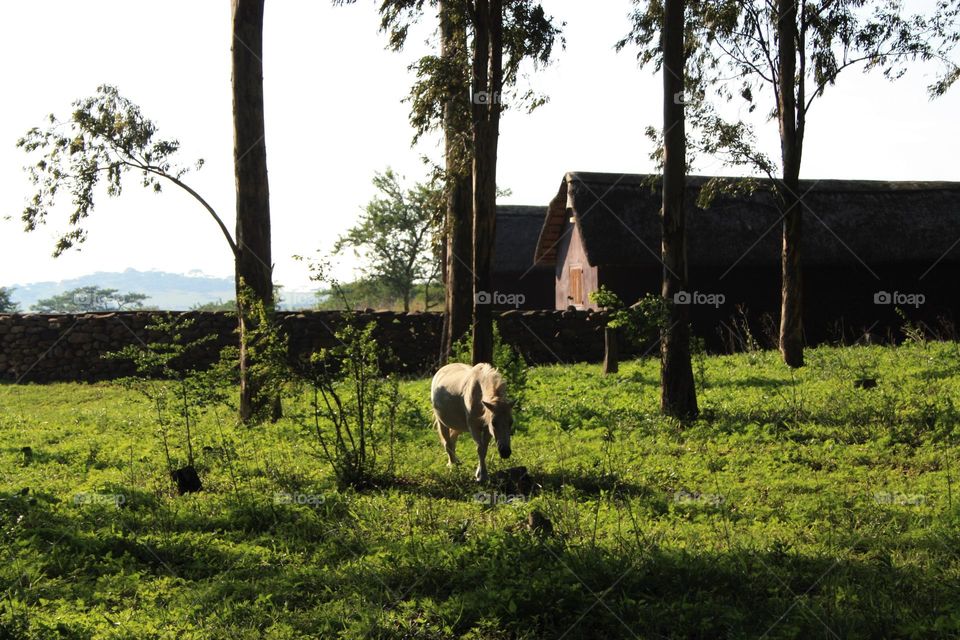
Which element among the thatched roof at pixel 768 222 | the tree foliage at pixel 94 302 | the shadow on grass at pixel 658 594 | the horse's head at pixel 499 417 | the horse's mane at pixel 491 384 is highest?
the thatched roof at pixel 768 222

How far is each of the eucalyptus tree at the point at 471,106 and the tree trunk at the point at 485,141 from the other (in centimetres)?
1

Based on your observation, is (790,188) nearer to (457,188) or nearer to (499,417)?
(457,188)

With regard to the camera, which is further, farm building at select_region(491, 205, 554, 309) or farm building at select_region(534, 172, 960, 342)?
farm building at select_region(491, 205, 554, 309)

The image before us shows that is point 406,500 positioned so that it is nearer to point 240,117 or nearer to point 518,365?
point 518,365

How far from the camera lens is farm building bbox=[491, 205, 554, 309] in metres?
31.1

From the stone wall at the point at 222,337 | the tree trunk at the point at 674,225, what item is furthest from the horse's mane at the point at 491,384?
the stone wall at the point at 222,337

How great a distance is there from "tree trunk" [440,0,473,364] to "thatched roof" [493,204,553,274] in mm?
13729

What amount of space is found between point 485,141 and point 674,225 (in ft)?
10.3

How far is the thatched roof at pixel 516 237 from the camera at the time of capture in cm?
3169

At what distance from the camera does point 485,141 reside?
1271 cm

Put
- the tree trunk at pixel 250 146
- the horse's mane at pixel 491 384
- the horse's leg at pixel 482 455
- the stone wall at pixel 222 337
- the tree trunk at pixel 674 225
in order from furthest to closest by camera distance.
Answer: the stone wall at pixel 222 337
the tree trunk at pixel 250 146
the tree trunk at pixel 674 225
the horse's leg at pixel 482 455
the horse's mane at pixel 491 384

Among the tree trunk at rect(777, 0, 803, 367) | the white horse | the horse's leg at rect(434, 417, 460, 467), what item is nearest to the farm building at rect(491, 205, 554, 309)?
the tree trunk at rect(777, 0, 803, 367)

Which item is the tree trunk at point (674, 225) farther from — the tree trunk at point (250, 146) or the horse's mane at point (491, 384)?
the tree trunk at point (250, 146)

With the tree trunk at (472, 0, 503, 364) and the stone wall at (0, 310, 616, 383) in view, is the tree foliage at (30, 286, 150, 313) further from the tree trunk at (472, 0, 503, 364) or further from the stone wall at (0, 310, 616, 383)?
the tree trunk at (472, 0, 503, 364)
